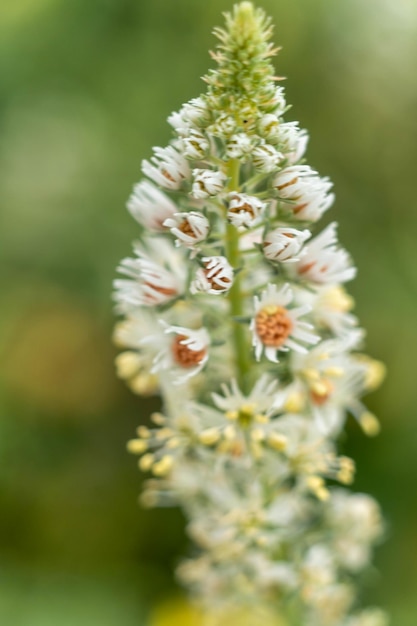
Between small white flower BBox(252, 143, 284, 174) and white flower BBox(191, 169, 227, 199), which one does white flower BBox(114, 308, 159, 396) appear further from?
small white flower BBox(252, 143, 284, 174)

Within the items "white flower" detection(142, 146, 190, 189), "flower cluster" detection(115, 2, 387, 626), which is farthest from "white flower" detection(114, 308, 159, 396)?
"white flower" detection(142, 146, 190, 189)

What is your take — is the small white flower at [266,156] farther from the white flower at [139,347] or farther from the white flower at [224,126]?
the white flower at [139,347]

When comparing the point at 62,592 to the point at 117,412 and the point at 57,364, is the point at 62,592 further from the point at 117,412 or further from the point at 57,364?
the point at 57,364

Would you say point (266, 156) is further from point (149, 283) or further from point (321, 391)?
point (321, 391)

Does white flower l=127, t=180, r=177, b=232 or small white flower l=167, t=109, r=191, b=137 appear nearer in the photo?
small white flower l=167, t=109, r=191, b=137

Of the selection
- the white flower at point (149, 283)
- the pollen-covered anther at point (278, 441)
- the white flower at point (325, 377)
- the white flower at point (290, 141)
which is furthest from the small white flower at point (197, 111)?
the pollen-covered anther at point (278, 441)

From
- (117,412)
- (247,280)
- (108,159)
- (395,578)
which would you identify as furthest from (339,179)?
(247,280)

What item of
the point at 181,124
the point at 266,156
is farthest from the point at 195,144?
the point at 266,156
